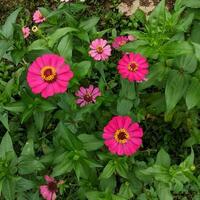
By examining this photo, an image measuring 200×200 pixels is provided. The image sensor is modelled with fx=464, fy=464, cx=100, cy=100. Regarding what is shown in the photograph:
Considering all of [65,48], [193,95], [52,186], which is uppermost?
[65,48]

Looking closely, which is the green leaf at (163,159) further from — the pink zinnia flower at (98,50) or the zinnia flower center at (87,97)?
the pink zinnia flower at (98,50)

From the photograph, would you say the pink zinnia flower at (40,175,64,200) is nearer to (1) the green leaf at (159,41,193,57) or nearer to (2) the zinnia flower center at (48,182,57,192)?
(2) the zinnia flower center at (48,182,57,192)

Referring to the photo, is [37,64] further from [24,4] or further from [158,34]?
[24,4]

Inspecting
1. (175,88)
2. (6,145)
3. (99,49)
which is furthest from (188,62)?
(6,145)

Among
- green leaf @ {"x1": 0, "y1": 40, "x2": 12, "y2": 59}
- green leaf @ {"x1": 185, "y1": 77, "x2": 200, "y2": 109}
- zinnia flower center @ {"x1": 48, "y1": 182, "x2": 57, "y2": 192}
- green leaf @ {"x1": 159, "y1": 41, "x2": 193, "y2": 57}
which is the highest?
green leaf @ {"x1": 159, "y1": 41, "x2": 193, "y2": 57}

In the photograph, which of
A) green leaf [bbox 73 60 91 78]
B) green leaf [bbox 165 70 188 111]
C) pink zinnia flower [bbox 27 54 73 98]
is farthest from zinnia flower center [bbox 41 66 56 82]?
green leaf [bbox 165 70 188 111]

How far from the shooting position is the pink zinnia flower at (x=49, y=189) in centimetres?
228

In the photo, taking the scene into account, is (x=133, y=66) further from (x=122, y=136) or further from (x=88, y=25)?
(x=88, y=25)

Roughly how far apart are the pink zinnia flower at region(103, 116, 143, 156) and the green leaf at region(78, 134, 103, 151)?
1.6 inches

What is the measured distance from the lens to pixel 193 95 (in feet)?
6.44

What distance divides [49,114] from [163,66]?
612mm

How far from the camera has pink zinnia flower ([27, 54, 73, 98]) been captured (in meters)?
1.81

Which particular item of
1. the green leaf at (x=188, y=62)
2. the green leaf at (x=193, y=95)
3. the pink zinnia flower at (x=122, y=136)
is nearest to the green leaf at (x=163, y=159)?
the pink zinnia flower at (x=122, y=136)

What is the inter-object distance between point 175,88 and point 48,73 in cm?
55
